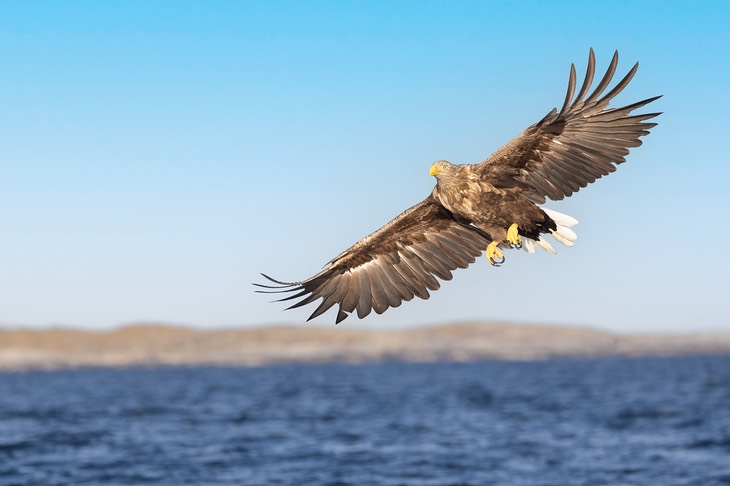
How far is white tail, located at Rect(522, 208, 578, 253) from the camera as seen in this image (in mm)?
10883

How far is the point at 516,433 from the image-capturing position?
4472 centimetres

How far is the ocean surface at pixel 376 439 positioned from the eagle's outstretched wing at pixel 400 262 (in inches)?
777

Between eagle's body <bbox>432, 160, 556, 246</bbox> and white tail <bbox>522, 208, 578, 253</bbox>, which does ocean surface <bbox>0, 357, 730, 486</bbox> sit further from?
eagle's body <bbox>432, 160, 556, 246</bbox>

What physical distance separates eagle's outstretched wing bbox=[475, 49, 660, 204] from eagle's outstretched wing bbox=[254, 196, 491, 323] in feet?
4.95

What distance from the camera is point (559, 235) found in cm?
1095

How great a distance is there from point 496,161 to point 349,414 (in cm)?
4826

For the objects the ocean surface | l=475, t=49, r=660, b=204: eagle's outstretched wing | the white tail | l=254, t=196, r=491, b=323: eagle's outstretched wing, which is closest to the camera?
l=475, t=49, r=660, b=204: eagle's outstretched wing

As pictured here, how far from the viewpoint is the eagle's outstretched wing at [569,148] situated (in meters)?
10.4

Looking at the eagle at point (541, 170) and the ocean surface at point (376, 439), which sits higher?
the eagle at point (541, 170)

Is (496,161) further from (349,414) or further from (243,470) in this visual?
(349,414)

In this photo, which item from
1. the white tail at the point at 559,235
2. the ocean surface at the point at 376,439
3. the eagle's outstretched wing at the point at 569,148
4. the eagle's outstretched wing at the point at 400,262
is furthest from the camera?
the ocean surface at the point at 376,439

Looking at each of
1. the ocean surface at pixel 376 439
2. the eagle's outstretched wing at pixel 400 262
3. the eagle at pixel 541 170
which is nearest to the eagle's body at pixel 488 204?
the eagle at pixel 541 170

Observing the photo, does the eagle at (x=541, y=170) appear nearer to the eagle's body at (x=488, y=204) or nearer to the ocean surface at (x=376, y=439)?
the eagle's body at (x=488, y=204)

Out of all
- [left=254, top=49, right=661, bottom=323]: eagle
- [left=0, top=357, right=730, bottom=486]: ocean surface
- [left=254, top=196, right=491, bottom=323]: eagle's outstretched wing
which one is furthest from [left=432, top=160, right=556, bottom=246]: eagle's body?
[left=0, top=357, right=730, bottom=486]: ocean surface
